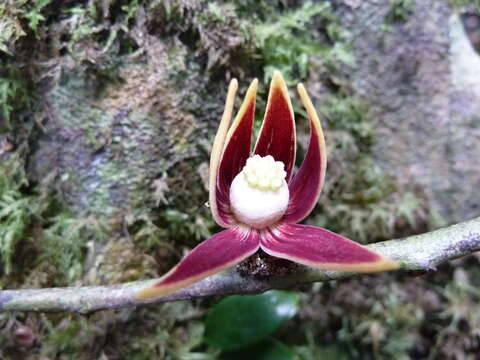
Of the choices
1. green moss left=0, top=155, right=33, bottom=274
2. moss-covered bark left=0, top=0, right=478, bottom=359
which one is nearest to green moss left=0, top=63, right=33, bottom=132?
moss-covered bark left=0, top=0, right=478, bottom=359

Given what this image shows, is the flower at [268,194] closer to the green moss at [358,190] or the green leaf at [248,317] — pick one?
the green leaf at [248,317]

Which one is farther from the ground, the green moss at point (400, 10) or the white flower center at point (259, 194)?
the green moss at point (400, 10)

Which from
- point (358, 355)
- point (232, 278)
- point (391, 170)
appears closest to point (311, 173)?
point (232, 278)

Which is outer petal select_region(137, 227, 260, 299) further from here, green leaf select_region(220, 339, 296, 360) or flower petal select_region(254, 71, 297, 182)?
green leaf select_region(220, 339, 296, 360)

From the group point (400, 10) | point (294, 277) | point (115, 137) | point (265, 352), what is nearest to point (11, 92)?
point (115, 137)

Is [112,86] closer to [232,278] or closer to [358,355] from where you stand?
[232,278]

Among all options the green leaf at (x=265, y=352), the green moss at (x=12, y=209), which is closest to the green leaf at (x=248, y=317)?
the green leaf at (x=265, y=352)
